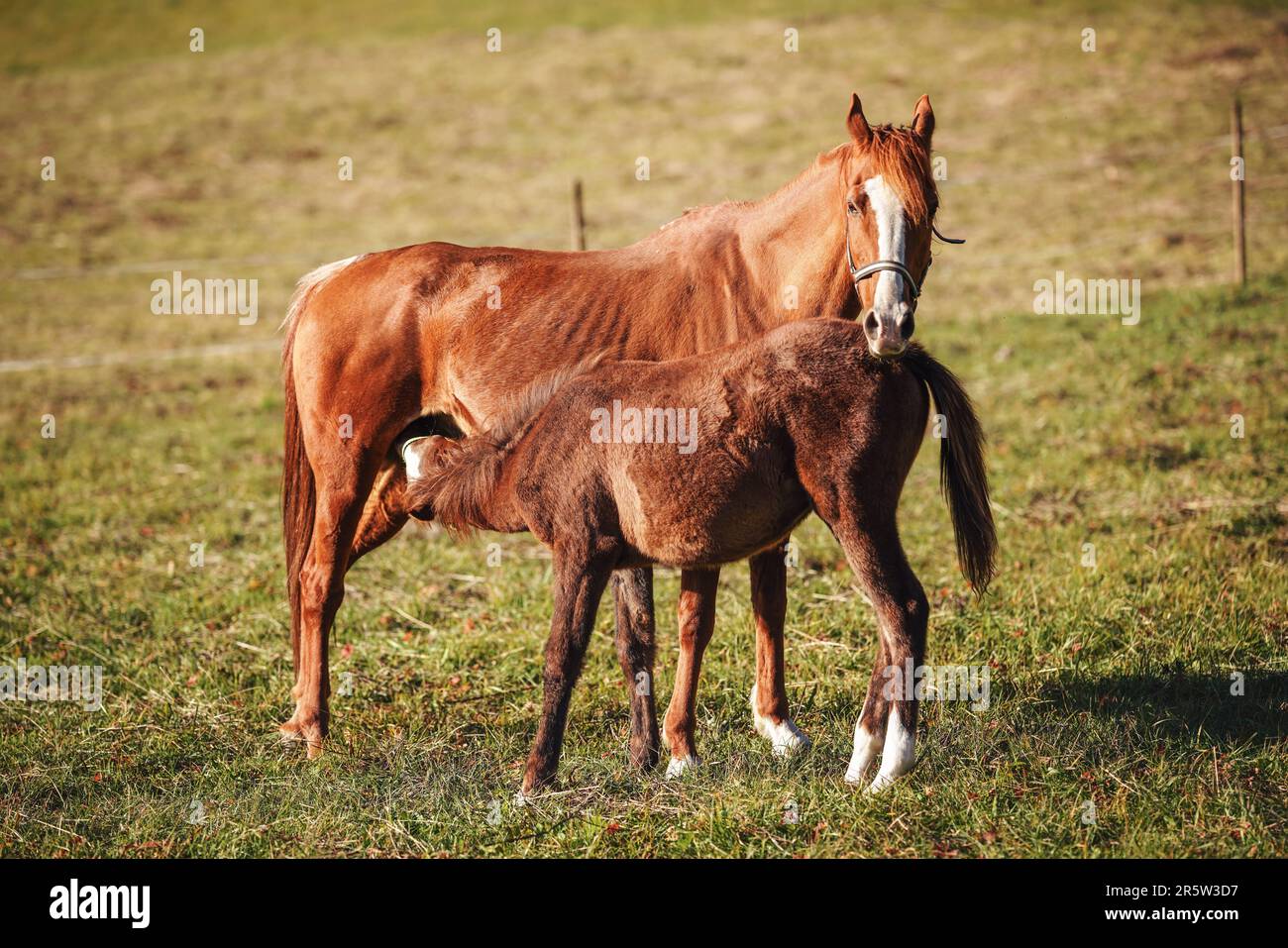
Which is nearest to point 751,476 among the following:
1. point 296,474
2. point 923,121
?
point 923,121

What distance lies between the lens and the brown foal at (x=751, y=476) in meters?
4.46

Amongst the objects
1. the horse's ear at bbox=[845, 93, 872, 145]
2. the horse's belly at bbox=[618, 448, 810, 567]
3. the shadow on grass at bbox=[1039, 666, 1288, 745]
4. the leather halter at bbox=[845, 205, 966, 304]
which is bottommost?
the shadow on grass at bbox=[1039, 666, 1288, 745]

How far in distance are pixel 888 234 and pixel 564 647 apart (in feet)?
6.79

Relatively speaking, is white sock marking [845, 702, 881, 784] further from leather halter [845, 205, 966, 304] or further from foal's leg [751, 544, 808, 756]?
leather halter [845, 205, 966, 304]

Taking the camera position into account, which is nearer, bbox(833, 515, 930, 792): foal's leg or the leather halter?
bbox(833, 515, 930, 792): foal's leg

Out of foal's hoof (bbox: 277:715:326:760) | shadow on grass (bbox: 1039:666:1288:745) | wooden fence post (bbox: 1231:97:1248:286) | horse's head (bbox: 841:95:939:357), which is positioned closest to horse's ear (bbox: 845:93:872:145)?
horse's head (bbox: 841:95:939:357)

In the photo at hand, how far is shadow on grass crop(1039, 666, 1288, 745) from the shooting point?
4.95 meters

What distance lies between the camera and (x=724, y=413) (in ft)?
14.8

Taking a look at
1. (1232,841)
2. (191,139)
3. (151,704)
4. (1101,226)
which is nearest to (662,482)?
(1232,841)

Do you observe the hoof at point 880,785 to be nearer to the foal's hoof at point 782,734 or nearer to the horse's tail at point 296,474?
the foal's hoof at point 782,734

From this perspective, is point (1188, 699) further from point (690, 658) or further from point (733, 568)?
point (733, 568)
